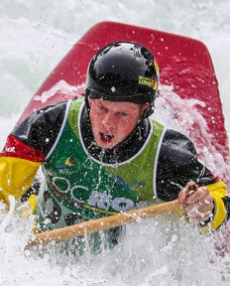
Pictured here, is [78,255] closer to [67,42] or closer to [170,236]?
[170,236]

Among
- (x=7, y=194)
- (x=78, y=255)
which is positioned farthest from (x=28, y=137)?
(x=78, y=255)

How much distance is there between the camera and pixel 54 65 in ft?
15.2

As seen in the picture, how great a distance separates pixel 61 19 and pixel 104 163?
3.07m

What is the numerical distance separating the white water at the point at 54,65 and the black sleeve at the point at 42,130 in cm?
29

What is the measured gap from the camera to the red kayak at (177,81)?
318cm

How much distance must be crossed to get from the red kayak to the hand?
0.67 meters

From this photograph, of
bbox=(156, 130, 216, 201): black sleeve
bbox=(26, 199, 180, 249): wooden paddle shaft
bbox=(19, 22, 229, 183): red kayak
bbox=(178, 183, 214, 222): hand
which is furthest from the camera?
bbox=(19, 22, 229, 183): red kayak

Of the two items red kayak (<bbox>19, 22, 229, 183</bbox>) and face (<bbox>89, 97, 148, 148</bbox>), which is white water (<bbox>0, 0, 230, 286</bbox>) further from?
face (<bbox>89, 97, 148, 148</bbox>)

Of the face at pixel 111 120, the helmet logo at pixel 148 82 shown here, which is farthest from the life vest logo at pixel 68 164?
the helmet logo at pixel 148 82

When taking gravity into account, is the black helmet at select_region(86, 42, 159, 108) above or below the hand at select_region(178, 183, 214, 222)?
above

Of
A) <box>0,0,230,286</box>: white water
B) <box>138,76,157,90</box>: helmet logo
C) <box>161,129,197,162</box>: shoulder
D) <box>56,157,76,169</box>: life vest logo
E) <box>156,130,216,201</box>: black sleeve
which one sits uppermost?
<box>138,76,157,90</box>: helmet logo

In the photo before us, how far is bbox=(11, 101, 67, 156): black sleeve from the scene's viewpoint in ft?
7.77

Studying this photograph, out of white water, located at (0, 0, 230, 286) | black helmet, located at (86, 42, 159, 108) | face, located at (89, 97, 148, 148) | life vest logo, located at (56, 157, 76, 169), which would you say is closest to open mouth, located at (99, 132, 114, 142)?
face, located at (89, 97, 148, 148)

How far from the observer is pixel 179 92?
3416mm
